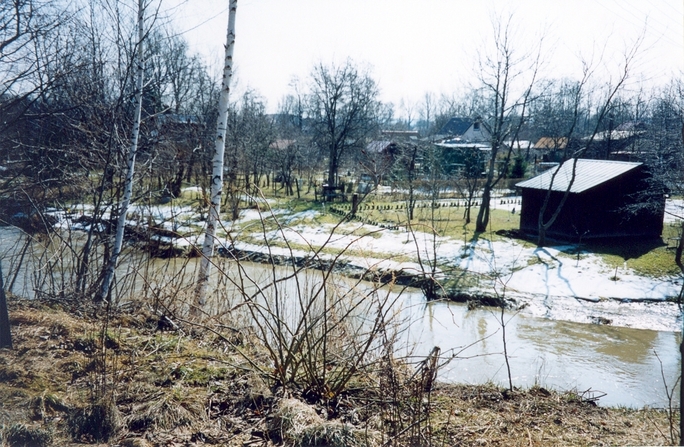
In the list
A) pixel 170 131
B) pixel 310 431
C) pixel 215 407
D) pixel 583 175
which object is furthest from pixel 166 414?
pixel 583 175

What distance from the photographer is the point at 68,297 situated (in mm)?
6652

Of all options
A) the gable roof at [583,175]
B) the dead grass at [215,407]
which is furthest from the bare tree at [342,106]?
the dead grass at [215,407]

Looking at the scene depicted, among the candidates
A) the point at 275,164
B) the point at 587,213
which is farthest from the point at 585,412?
the point at 275,164

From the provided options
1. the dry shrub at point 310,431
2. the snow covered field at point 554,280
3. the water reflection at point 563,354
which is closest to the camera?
the dry shrub at point 310,431

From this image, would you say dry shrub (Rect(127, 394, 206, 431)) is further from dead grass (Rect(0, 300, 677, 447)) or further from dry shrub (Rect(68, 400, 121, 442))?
dry shrub (Rect(68, 400, 121, 442))

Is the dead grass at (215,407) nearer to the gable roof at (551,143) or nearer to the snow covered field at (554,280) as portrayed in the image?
the snow covered field at (554,280)

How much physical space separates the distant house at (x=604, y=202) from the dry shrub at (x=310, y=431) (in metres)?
17.4

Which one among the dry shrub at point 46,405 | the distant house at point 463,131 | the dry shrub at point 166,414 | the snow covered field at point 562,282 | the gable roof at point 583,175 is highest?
the distant house at point 463,131

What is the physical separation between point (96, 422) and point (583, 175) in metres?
20.0

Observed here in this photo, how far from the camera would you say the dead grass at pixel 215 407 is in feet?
10.7

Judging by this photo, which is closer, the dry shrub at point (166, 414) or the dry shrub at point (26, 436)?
the dry shrub at point (26, 436)

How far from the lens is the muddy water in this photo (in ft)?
27.6

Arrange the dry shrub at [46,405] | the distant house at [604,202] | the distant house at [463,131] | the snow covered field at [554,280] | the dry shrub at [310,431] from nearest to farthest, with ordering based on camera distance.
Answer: the dry shrub at [310,431], the dry shrub at [46,405], the snow covered field at [554,280], the distant house at [604,202], the distant house at [463,131]

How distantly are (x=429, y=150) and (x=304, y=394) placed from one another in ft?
72.8
